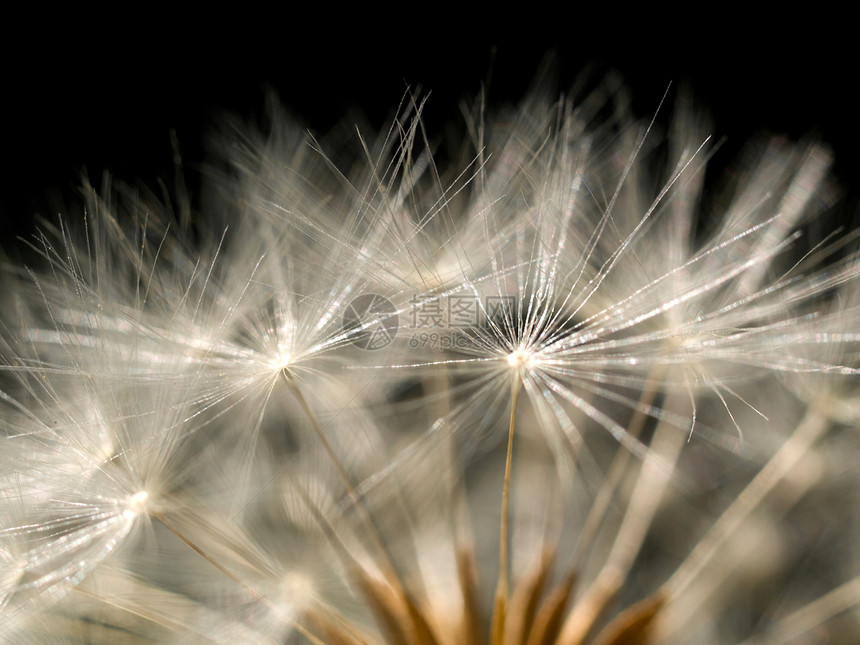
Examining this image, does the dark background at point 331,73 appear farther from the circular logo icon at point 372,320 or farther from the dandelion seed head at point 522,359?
the dandelion seed head at point 522,359

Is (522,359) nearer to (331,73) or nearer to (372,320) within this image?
(372,320)

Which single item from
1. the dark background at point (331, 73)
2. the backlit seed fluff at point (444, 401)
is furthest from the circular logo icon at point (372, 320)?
the dark background at point (331, 73)

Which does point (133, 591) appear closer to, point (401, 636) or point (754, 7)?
point (401, 636)

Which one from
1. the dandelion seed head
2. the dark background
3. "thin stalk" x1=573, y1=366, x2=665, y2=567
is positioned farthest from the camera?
the dark background

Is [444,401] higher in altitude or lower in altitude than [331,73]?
lower

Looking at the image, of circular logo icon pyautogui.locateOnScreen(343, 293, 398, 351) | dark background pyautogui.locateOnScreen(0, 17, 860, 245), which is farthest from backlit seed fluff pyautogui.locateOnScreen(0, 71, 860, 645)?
dark background pyautogui.locateOnScreen(0, 17, 860, 245)

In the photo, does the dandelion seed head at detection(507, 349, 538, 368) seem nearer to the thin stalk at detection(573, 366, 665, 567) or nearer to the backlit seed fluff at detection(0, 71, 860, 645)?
the backlit seed fluff at detection(0, 71, 860, 645)

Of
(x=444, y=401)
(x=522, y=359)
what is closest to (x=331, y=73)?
(x=444, y=401)
